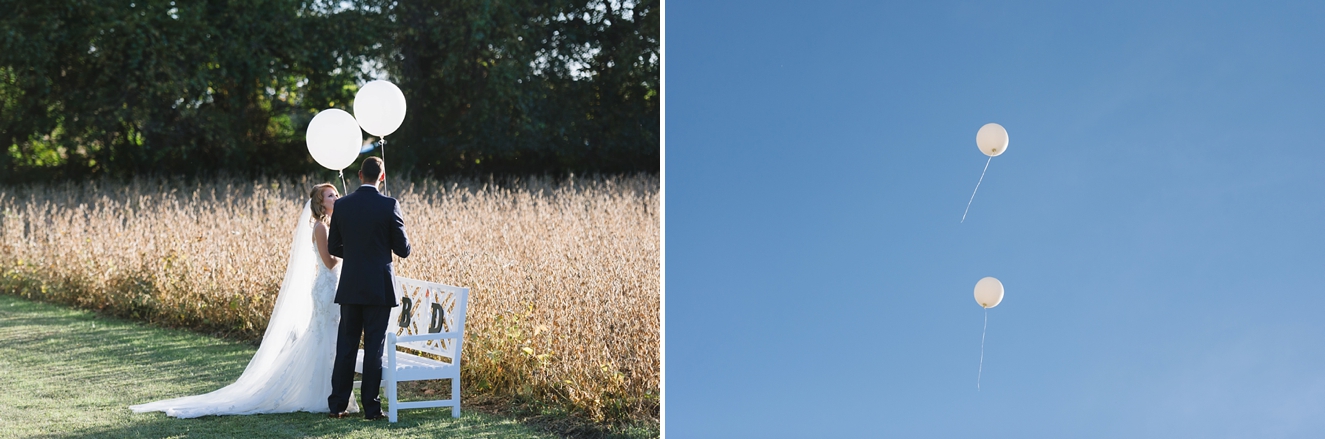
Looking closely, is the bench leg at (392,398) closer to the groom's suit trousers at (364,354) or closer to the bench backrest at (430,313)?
the groom's suit trousers at (364,354)

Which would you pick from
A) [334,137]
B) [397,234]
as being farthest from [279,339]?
[334,137]

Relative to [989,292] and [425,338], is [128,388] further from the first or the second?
[989,292]

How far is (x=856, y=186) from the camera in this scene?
516cm

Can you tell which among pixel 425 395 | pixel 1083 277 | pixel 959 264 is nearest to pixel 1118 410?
pixel 1083 277

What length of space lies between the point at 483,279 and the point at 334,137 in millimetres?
1014

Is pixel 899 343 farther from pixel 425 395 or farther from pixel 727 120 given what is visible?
pixel 425 395

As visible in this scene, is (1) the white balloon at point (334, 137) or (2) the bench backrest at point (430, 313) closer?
(2) the bench backrest at point (430, 313)

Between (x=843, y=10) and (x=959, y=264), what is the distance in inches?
54.0

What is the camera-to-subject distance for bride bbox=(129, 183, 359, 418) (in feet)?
13.9

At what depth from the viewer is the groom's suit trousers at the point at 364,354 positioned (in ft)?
13.3

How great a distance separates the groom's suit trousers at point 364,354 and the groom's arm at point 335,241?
0.21 m

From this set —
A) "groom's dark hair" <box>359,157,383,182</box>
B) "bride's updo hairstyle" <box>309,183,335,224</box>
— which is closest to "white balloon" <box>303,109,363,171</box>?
"bride's updo hairstyle" <box>309,183,335,224</box>

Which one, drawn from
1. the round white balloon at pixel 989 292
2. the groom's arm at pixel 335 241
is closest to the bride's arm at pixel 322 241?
the groom's arm at pixel 335 241

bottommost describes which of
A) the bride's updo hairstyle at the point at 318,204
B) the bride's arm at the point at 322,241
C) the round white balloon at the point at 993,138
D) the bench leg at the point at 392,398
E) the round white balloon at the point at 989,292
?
the bench leg at the point at 392,398
